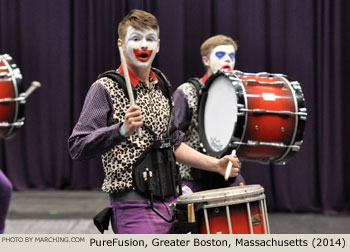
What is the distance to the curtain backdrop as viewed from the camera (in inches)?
242

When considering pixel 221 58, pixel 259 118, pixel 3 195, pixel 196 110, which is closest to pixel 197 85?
pixel 196 110

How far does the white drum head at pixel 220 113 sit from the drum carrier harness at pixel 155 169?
113 centimetres

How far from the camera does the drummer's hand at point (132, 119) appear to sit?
2215 millimetres

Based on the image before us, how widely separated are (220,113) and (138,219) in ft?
5.04

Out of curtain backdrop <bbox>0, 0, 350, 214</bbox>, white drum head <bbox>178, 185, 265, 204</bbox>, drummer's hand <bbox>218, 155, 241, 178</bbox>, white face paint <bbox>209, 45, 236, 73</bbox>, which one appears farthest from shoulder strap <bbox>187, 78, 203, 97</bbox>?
curtain backdrop <bbox>0, 0, 350, 214</bbox>

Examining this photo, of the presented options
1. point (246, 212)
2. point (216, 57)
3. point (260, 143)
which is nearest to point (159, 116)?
point (246, 212)

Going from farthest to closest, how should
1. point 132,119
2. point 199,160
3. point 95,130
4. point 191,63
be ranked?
1. point 191,63
2. point 199,160
3. point 95,130
4. point 132,119

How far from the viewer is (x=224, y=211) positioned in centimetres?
241

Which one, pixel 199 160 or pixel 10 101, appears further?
pixel 10 101

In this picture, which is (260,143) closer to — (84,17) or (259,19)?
(259,19)

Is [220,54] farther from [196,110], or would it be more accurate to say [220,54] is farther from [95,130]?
[95,130]

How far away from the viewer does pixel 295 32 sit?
6184 mm

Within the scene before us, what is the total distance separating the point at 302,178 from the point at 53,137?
2588mm

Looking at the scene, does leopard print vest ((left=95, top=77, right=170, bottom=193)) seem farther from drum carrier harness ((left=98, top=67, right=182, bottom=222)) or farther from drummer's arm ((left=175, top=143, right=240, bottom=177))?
drummer's arm ((left=175, top=143, right=240, bottom=177))
